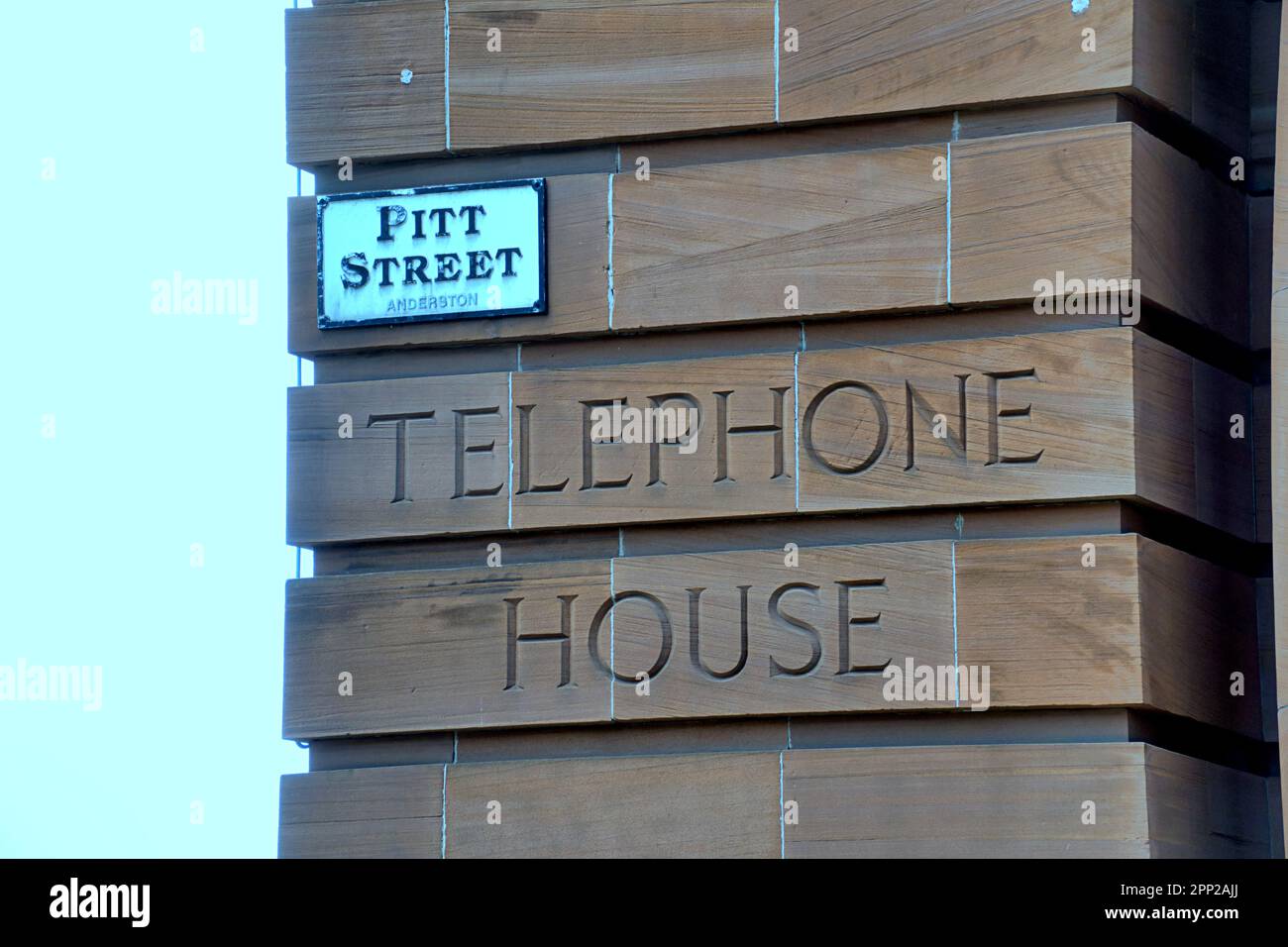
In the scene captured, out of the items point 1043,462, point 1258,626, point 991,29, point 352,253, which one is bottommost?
point 1258,626

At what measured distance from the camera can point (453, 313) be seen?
475 inches

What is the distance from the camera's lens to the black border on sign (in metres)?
11.9

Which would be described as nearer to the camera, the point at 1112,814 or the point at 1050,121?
the point at 1112,814

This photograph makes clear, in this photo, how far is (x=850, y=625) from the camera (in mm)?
11227

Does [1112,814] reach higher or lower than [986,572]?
lower

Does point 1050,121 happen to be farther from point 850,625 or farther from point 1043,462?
point 850,625

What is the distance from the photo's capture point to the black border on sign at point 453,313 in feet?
39.2

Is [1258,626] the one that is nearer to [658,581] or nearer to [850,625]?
[850,625]

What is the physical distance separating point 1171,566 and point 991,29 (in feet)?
9.06

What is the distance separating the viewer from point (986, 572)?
435 inches
